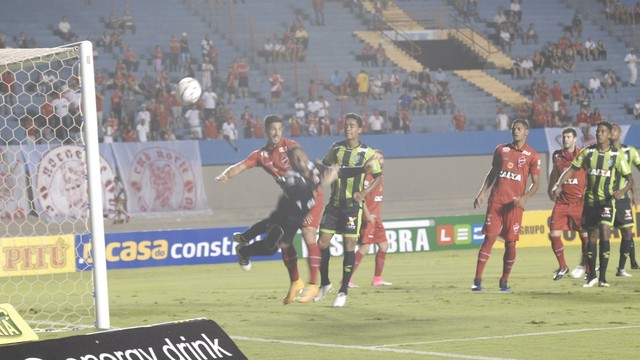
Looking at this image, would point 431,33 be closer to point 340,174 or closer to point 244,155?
point 244,155

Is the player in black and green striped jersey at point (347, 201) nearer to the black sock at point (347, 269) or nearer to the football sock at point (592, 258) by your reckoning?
the black sock at point (347, 269)

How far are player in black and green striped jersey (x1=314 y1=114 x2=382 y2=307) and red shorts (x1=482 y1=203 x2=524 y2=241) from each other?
77.1 inches

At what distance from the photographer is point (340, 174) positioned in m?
15.9

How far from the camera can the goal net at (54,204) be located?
11812mm

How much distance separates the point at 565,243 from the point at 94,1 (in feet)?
56.7

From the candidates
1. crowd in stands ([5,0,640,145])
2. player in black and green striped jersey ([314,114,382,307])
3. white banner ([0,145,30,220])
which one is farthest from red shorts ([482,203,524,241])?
crowd in stands ([5,0,640,145])

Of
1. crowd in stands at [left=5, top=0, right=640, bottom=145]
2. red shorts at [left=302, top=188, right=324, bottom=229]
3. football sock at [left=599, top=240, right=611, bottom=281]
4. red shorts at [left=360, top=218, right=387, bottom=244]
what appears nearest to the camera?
red shorts at [left=302, top=188, right=324, bottom=229]

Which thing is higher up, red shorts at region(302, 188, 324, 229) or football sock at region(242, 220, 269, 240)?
red shorts at region(302, 188, 324, 229)

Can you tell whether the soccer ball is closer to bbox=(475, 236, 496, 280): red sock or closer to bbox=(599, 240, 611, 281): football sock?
bbox=(475, 236, 496, 280): red sock

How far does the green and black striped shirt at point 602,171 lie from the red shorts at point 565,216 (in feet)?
7.23

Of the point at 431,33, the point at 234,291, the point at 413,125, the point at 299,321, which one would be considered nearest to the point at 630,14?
the point at 431,33

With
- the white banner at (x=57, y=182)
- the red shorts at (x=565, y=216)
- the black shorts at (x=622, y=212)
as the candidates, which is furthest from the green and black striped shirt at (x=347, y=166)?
the white banner at (x=57, y=182)

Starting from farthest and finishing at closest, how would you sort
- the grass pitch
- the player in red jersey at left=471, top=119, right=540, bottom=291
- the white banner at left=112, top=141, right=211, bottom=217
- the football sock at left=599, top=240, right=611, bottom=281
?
the white banner at left=112, top=141, right=211, bottom=217 < the football sock at left=599, top=240, right=611, bottom=281 < the player in red jersey at left=471, top=119, right=540, bottom=291 < the grass pitch

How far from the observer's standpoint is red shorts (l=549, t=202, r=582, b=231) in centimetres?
1955
